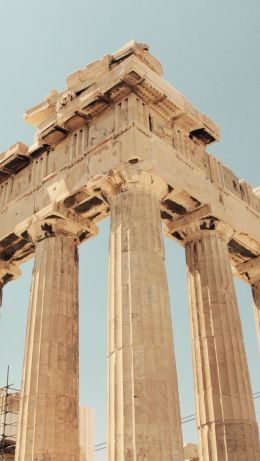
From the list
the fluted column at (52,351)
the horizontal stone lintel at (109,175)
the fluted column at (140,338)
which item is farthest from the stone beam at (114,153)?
the fluted column at (140,338)

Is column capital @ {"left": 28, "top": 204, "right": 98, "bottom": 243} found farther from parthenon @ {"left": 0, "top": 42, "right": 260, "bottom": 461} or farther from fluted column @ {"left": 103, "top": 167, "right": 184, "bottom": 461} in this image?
fluted column @ {"left": 103, "top": 167, "right": 184, "bottom": 461}

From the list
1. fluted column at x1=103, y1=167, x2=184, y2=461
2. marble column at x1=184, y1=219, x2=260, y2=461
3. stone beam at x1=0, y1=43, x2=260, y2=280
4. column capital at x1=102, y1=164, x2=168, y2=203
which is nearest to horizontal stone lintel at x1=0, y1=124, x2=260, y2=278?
stone beam at x1=0, y1=43, x2=260, y2=280

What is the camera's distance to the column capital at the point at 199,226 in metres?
27.8

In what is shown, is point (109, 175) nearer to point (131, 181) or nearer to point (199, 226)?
point (131, 181)

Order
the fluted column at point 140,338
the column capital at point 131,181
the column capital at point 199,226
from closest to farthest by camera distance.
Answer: the fluted column at point 140,338, the column capital at point 131,181, the column capital at point 199,226

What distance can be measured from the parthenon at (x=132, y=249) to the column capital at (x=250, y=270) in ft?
0.23

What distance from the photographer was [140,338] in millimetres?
19562

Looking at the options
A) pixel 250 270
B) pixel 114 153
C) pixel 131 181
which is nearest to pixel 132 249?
pixel 131 181

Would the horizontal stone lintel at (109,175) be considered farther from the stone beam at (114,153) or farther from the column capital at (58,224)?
the column capital at (58,224)

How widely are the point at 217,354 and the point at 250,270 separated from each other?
29.9 ft

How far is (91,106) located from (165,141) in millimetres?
4044

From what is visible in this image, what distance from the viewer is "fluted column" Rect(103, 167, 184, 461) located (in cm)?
1792

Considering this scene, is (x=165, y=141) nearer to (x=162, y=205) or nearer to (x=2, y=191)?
(x=162, y=205)

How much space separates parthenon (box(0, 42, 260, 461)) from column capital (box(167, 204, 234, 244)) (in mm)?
65
